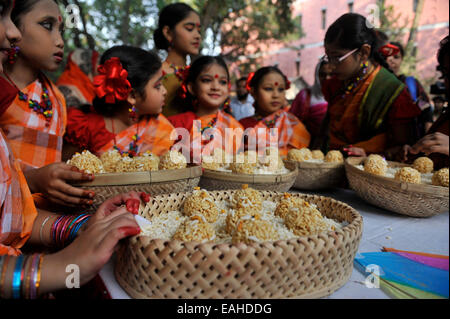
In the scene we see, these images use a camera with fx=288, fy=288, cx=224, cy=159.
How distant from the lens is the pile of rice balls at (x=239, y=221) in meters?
0.74

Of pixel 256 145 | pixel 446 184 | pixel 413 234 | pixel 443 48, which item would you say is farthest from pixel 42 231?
pixel 443 48

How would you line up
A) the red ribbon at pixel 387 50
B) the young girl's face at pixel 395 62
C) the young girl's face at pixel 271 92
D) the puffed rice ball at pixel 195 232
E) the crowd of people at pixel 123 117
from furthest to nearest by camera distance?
the young girl's face at pixel 395 62 → the young girl's face at pixel 271 92 → the red ribbon at pixel 387 50 → the crowd of people at pixel 123 117 → the puffed rice ball at pixel 195 232

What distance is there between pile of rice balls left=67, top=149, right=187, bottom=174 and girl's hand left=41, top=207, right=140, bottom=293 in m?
0.53

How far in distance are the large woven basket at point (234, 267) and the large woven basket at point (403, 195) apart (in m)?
0.64

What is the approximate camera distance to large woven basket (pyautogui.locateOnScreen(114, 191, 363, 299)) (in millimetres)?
625

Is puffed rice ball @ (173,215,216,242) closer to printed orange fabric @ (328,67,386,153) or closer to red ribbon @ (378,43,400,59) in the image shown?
printed orange fabric @ (328,67,386,153)

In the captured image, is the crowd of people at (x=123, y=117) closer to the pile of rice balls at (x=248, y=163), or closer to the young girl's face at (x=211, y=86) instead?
the young girl's face at (x=211, y=86)

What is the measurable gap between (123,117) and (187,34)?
3.35ft

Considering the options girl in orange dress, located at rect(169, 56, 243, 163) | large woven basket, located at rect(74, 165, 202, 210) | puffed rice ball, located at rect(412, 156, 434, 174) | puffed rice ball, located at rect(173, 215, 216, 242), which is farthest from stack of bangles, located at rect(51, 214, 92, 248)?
puffed rice ball, located at rect(412, 156, 434, 174)

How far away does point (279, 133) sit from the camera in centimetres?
271

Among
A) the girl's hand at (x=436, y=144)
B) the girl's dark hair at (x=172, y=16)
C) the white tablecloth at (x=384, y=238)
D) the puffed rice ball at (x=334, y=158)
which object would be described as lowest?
the white tablecloth at (x=384, y=238)

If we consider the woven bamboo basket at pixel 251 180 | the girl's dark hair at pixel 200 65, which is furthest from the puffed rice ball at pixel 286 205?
the girl's dark hair at pixel 200 65
